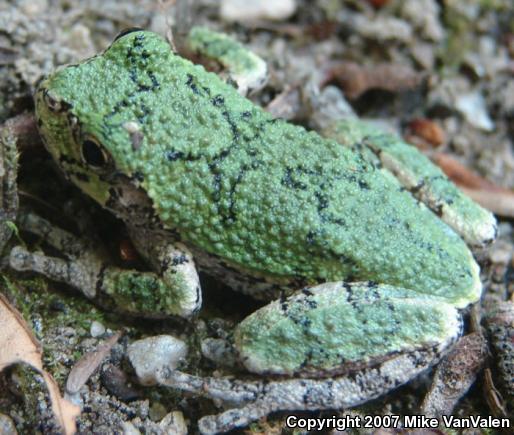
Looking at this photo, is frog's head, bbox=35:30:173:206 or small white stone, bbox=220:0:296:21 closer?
frog's head, bbox=35:30:173:206

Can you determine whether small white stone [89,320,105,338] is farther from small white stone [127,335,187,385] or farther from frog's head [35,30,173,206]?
frog's head [35,30,173,206]

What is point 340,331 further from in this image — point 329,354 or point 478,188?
point 478,188

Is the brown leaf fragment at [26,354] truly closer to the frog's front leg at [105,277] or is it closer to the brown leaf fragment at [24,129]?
the frog's front leg at [105,277]

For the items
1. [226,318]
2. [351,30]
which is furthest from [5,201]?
[351,30]

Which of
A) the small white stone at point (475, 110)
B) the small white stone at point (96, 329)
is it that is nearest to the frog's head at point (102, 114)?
the small white stone at point (96, 329)

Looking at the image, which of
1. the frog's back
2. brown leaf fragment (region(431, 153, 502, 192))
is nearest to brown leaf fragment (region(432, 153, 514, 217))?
brown leaf fragment (region(431, 153, 502, 192))

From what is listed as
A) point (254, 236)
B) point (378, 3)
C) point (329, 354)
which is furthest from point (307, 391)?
point (378, 3)
